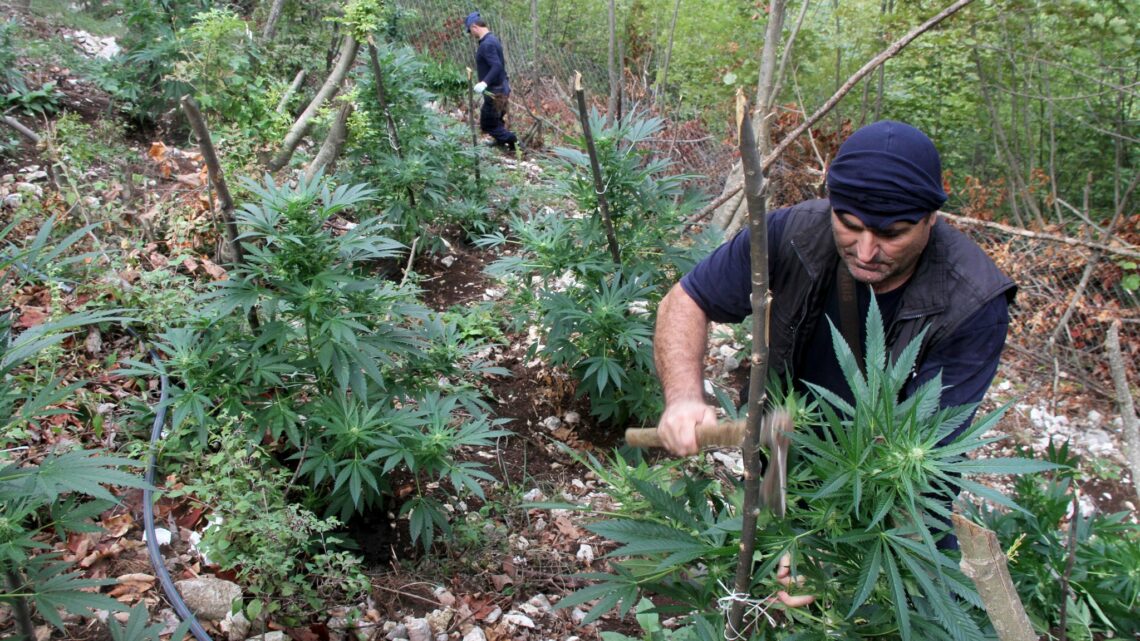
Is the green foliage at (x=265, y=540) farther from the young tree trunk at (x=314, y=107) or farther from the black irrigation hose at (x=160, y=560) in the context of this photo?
the young tree trunk at (x=314, y=107)

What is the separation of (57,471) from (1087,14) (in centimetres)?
717

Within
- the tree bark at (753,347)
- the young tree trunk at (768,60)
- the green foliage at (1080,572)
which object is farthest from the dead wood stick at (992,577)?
the young tree trunk at (768,60)

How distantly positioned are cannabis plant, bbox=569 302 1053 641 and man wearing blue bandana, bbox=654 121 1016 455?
33 centimetres

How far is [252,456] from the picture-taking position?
123 inches

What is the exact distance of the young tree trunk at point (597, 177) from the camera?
3.64m

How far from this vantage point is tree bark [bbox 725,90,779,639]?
110cm

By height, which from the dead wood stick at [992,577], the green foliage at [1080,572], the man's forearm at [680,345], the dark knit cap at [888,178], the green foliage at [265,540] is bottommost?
the green foliage at [265,540]

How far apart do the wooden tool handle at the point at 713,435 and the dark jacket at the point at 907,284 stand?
0.41 metres

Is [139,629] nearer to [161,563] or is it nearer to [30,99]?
[161,563]

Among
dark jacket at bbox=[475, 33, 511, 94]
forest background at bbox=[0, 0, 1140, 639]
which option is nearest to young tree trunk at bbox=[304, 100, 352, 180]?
forest background at bbox=[0, 0, 1140, 639]

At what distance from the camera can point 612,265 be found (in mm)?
3969

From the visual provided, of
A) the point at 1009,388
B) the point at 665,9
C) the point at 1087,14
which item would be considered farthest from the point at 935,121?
the point at 665,9

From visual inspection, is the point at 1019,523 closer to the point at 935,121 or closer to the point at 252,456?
the point at 252,456

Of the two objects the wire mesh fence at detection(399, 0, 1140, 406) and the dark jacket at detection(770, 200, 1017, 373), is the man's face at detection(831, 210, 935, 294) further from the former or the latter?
the wire mesh fence at detection(399, 0, 1140, 406)
